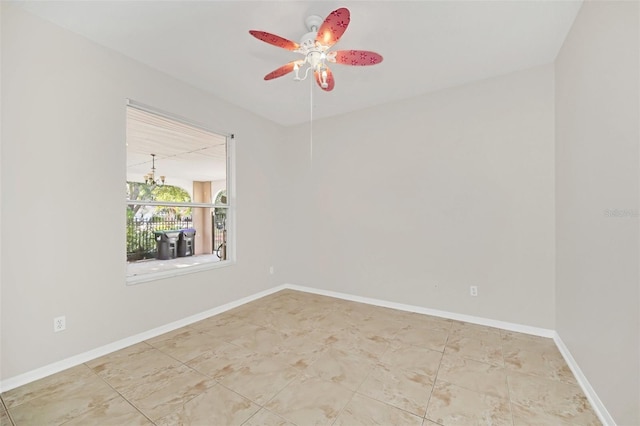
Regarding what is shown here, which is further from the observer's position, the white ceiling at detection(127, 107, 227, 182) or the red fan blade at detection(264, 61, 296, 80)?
the white ceiling at detection(127, 107, 227, 182)

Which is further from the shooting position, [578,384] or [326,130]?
[326,130]

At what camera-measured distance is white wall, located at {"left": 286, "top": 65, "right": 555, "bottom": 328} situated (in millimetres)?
2725

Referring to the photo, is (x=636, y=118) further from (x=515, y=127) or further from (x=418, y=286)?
(x=418, y=286)

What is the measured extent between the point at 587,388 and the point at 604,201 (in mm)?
1279

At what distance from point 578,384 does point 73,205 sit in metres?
4.16

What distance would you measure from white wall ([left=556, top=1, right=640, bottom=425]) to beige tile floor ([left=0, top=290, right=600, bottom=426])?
0.39 metres

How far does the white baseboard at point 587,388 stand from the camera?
5.04ft

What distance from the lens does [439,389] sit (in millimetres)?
1876

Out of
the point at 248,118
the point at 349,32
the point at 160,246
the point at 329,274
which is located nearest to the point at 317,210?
the point at 329,274

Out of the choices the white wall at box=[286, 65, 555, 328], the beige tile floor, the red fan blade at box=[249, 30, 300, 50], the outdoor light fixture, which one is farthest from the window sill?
the red fan blade at box=[249, 30, 300, 50]

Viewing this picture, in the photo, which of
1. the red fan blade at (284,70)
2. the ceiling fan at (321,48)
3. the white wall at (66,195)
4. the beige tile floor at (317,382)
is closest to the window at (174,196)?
the white wall at (66,195)

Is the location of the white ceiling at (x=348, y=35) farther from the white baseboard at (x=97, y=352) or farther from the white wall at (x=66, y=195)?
the white baseboard at (x=97, y=352)

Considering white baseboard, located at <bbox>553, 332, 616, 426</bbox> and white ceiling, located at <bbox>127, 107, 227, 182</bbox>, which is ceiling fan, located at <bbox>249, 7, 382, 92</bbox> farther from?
white baseboard, located at <bbox>553, 332, 616, 426</bbox>

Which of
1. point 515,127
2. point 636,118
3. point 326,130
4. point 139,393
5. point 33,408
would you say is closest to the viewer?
point 636,118
